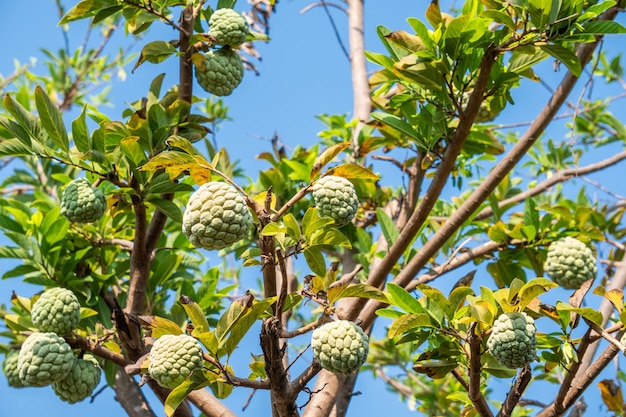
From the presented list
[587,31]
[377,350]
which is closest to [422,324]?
[587,31]

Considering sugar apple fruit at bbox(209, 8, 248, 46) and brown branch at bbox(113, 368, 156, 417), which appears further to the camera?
brown branch at bbox(113, 368, 156, 417)

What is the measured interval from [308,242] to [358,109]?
2.03 metres

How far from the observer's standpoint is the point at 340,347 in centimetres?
170

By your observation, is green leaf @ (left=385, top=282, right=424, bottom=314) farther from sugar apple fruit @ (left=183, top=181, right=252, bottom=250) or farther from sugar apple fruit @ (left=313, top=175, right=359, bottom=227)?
sugar apple fruit @ (left=183, top=181, right=252, bottom=250)

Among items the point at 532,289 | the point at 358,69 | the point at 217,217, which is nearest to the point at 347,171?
the point at 217,217

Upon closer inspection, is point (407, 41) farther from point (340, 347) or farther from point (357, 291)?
point (340, 347)

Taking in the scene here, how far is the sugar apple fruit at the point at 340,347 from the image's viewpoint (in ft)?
5.57

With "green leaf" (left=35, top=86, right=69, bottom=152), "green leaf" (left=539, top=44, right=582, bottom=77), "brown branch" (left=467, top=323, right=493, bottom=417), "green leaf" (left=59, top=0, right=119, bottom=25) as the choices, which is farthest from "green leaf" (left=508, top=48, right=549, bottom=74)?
"green leaf" (left=35, top=86, right=69, bottom=152)

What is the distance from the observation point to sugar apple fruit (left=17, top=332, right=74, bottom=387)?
2.22 meters

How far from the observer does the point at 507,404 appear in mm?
1931

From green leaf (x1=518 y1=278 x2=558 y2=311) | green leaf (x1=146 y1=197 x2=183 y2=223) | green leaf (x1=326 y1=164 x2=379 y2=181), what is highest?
green leaf (x1=146 y1=197 x2=183 y2=223)

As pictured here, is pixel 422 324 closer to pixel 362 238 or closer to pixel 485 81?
pixel 485 81

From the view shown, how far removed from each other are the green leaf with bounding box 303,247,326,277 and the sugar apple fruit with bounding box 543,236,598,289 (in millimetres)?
1310

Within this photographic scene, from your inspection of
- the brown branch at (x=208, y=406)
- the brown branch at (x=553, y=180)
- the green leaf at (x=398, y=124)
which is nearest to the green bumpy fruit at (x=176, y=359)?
the brown branch at (x=208, y=406)
